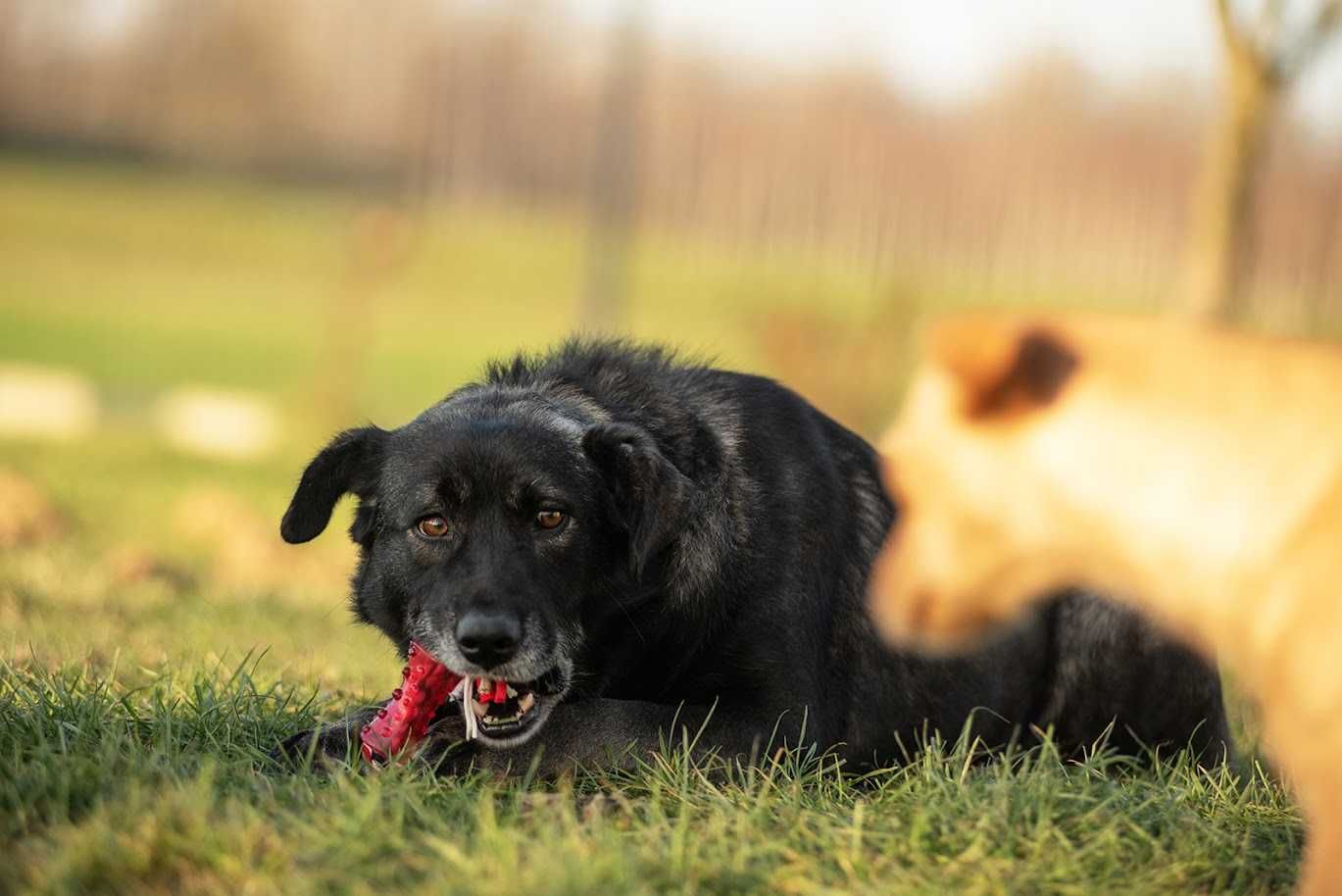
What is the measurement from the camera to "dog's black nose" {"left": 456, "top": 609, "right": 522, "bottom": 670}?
4230mm

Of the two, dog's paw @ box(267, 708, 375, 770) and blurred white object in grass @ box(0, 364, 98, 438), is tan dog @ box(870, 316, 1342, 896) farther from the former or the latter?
blurred white object in grass @ box(0, 364, 98, 438)

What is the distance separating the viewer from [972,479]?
3.46 m

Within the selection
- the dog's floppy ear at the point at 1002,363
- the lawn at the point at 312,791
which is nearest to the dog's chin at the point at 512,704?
the lawn at the point at 312,791

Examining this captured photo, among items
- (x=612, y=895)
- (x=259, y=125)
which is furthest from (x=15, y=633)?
(x=259, y=125)

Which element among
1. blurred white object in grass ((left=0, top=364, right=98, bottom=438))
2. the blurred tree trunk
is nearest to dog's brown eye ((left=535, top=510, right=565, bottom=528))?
blurred white object in grass ((left=0, top=364, right=98, bottom=438))

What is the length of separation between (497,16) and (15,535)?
181 ft

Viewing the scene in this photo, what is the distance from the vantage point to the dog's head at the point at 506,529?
4.35 metres

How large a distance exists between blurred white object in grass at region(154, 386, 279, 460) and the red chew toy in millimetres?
15209

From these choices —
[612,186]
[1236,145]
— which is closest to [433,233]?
[612,186]

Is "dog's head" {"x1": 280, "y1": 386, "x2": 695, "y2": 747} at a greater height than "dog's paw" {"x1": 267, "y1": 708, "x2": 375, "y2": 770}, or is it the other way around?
"dog's head" {"x1": 280, "y1": 386, "x2": 695, "y2": 747}

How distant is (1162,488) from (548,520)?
205cm

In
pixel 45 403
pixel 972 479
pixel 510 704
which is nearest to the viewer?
pixel 972 479

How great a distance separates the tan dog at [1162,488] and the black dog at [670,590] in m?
1.16

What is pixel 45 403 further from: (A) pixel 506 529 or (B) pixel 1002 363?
(B) pixel 1002 363
